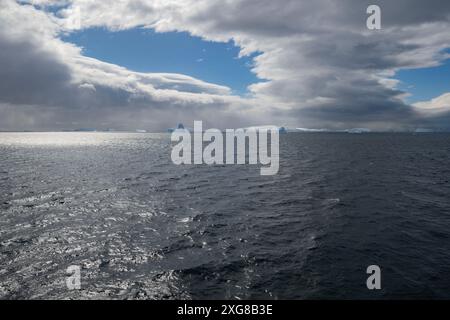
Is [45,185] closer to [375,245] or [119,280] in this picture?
[119,280]

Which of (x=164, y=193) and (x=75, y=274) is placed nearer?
(x=75, y=274)

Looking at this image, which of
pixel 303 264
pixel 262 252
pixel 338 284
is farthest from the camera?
pixel 262 252

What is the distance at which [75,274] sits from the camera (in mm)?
17406

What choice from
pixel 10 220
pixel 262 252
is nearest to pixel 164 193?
pixel 10 220

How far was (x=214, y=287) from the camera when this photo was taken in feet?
53.1

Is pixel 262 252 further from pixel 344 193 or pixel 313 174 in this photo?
pixel 313 174

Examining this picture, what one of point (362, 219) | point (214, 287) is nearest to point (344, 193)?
point (362, 219)

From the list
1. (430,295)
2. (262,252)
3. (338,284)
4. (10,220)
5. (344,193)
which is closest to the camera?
(430,295)

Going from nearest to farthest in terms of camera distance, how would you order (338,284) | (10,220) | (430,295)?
(430,295), (338,284), (10,220)

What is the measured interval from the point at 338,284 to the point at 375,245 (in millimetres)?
7658

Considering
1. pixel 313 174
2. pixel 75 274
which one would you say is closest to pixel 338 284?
pixel 75 274

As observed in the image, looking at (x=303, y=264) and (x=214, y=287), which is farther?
(x=303, y=264)

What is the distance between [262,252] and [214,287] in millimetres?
5732

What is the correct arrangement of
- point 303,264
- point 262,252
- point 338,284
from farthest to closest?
point 262,252
point 303,264
point 338,284
